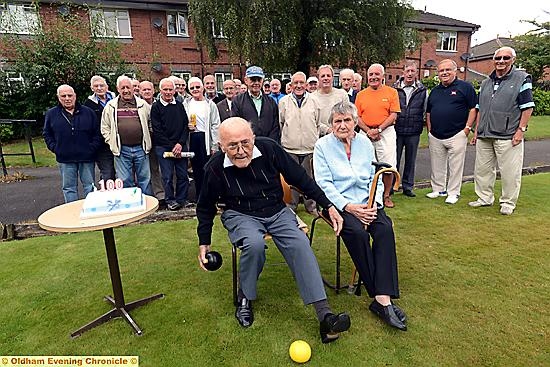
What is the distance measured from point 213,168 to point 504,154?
147 inches

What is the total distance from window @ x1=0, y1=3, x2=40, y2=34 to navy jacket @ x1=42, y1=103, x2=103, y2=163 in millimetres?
10138

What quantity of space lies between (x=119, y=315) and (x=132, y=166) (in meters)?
2.53

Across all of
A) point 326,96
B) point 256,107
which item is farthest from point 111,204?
point 326,96

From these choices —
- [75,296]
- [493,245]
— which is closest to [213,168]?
[75,296]

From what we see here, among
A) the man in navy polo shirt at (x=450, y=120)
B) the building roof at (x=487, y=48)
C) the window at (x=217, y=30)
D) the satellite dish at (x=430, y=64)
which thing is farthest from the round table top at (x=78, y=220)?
the building roof at (x=487, y=48)

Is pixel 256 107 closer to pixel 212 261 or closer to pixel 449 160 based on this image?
pixel 212 261

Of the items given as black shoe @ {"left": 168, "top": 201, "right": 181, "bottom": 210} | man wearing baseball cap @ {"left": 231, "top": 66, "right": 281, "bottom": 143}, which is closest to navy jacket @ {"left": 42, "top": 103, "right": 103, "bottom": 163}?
black shoe @ {"left": 168, "top": 201, "right": 181, "bottom": 210}

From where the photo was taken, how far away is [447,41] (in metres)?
22.2

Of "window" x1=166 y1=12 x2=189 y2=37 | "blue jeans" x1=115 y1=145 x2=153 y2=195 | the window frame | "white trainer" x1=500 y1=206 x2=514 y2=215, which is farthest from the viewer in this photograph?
"window" x1=166 y1=12 x2=189 y2=37

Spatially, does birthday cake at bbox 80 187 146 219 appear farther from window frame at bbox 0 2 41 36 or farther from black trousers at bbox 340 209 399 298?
window frame at bbox 0 2 41 36

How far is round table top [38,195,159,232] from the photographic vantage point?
2209mm

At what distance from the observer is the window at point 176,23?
1679 cm

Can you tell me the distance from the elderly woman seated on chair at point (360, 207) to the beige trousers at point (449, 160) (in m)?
2.53

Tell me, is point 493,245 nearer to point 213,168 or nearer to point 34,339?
point 213,168
